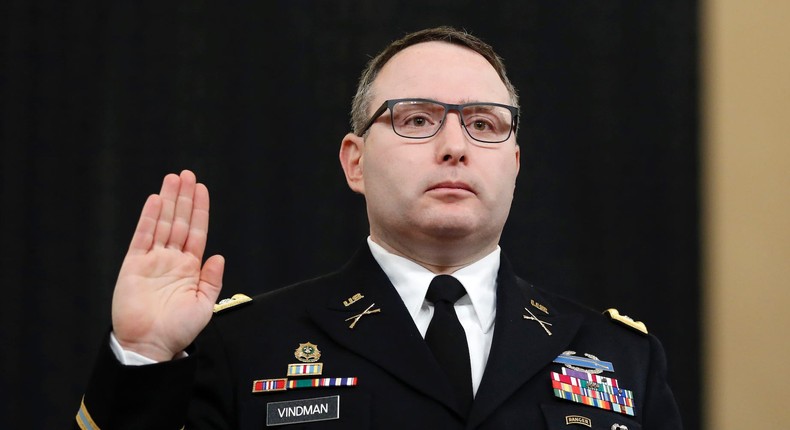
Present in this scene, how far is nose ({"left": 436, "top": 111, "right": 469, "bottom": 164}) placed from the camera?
2023mm

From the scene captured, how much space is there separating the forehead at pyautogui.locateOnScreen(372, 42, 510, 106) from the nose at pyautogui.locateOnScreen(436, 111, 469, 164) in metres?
0.05

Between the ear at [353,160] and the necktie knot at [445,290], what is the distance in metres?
0.33

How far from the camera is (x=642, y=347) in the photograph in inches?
84.8

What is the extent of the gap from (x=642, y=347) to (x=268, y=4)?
1.90 metres

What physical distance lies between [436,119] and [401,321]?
421 millimetres

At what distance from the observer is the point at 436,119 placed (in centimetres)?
210

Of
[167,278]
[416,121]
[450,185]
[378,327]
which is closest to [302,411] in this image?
[378,327]

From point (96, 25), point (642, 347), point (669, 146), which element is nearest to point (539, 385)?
point (642, 347)

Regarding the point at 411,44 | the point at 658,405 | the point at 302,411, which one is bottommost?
the point at 658,405

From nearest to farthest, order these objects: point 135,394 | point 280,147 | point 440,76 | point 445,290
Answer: point 135,394 < point 445,290 < point 440,76 < point 280,147

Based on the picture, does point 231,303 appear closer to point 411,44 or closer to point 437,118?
point 437,118

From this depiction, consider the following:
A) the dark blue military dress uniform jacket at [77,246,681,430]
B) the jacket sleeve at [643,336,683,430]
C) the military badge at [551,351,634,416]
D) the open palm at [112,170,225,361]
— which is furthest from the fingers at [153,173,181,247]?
the jacket sleeve at [643,336,683,430]

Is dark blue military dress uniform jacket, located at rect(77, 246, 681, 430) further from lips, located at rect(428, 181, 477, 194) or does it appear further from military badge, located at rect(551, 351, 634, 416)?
lips, located at rect(428, 181, 477, 194)

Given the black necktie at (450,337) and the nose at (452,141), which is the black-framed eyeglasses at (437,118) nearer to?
the nose at (452,141)
